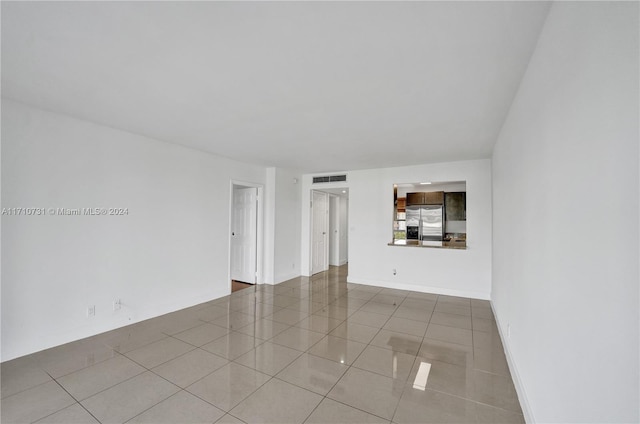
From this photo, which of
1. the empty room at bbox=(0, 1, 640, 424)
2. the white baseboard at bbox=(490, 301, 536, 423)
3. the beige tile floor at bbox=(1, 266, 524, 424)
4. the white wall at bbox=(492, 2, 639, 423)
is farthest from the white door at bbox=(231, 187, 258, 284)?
the white wall at bbox=(492, 2, 639, 423)

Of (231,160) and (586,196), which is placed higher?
(231,160)

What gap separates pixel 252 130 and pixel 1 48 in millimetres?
2051

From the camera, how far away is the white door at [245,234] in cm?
580

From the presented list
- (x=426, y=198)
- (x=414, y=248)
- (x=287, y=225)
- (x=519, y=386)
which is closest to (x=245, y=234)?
(x=287, y=225)

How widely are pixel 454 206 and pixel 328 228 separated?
11.3 ft

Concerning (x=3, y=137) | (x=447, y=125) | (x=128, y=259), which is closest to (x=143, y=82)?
(x=3, y=137)

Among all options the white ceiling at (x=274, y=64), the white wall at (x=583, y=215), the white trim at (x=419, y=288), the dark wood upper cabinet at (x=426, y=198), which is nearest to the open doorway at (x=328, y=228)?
the white trim at (x=419, y=288)

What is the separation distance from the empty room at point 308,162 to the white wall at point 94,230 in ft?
0.07

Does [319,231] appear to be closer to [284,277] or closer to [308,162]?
[284,277]

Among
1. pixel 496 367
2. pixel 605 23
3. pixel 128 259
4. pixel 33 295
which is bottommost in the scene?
pixel 496 367

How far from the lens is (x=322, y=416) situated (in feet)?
6.53

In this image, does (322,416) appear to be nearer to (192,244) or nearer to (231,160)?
(192,244)

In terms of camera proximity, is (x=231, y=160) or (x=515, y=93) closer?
(x=515, y=93)

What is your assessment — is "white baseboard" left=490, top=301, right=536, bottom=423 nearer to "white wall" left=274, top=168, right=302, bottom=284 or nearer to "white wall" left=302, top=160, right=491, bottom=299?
"white wall" left=302, top=160, right=491, bottom=299
